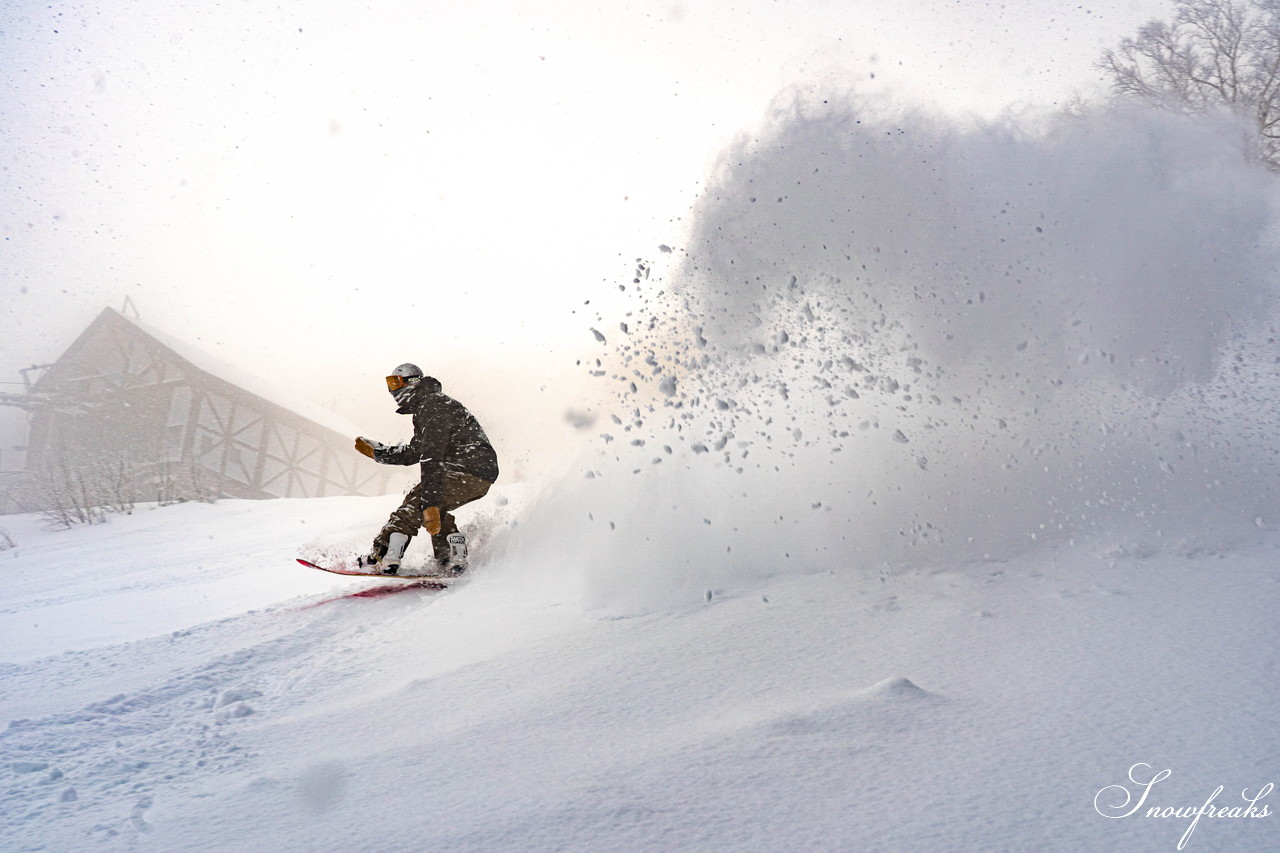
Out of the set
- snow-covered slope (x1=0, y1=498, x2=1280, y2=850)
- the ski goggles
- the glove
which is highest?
the ski goggles

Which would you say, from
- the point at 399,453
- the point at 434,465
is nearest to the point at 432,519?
the point at 434,465

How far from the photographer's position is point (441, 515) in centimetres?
504

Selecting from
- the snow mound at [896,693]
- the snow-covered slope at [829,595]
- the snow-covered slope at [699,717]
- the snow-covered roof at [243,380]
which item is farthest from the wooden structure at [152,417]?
the snow mound at [896,693]

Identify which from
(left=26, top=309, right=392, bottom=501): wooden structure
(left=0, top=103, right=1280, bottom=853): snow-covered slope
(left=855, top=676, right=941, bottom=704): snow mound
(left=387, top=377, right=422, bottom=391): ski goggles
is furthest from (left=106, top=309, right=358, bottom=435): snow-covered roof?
(left=855, top=676, right=941, bottom=704): snow mound

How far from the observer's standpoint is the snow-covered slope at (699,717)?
1.67m

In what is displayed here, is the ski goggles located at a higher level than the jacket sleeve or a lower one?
higher

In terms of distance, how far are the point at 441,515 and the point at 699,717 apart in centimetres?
325

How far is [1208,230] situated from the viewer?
570 cm

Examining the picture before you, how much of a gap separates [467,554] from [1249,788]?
14.1ft

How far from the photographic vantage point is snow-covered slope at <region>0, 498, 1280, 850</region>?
1.67 meters

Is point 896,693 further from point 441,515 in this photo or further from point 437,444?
point 437,444

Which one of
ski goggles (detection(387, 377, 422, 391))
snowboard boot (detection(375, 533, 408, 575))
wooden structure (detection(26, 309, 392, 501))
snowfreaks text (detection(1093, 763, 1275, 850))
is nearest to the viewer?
snowfreaks text (detection(1093, 763, 1275, 850))

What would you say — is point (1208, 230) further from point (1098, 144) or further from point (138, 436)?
point (138, 436)

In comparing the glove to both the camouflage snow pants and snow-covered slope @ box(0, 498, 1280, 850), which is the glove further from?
snow-covered slope @ box(0, 498, 1280, 850)
